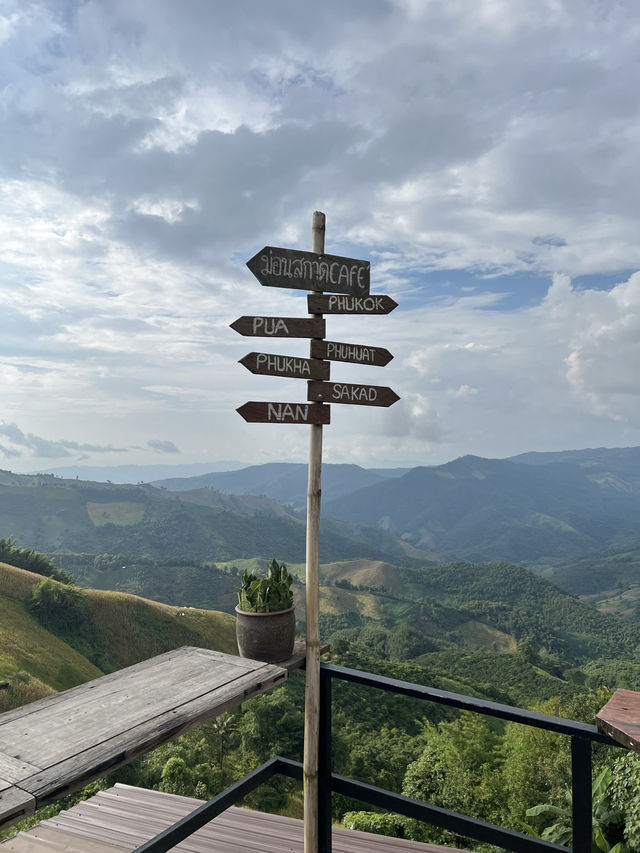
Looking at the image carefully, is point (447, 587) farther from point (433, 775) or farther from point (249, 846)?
point (249, 846)

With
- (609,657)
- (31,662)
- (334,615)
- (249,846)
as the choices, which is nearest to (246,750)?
(31,662)

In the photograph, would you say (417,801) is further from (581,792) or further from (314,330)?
(314,330)

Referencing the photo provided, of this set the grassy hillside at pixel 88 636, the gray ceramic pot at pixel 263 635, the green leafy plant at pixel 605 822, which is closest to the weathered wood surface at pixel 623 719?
the gray ceramic pot at pixel 263 635

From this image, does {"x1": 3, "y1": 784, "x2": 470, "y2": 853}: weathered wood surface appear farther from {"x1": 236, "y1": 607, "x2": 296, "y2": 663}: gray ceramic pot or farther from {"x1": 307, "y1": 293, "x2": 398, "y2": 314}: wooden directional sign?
{"x1": 307, "y1": 293, "x2": 398, "y2": 314}: wooden directional sign

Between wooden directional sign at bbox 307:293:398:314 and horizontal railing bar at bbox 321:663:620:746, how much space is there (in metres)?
1.60

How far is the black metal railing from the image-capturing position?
1.90 meters

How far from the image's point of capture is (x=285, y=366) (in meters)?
2.56

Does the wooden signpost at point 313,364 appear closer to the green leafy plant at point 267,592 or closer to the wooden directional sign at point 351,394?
the wooden directional sign at point 351,394

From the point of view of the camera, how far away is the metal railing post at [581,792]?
6.19 feet

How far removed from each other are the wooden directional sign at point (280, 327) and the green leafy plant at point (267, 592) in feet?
3.42

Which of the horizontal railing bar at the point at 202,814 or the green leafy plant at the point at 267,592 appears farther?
the green leafy plant at the point at 267,592

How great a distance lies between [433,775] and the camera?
18953 millimetres

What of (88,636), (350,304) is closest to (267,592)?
(350,304)

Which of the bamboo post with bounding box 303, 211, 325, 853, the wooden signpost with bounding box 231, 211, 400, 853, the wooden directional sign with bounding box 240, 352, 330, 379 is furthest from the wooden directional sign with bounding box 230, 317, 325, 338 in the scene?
the bamboo post with bounding box 303, 211, 325, 853
